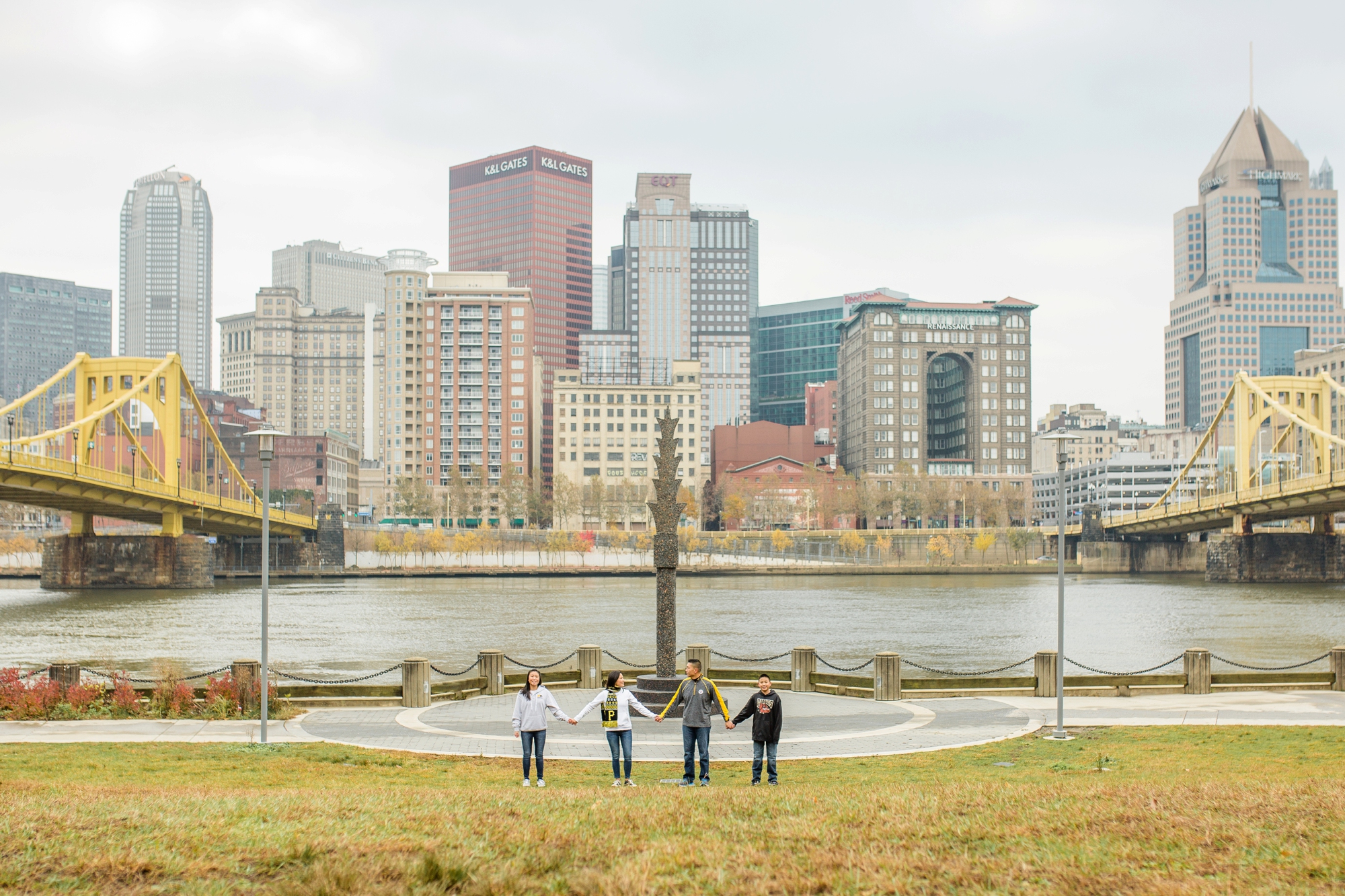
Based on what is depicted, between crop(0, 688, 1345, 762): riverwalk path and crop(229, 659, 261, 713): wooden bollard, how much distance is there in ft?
3.39

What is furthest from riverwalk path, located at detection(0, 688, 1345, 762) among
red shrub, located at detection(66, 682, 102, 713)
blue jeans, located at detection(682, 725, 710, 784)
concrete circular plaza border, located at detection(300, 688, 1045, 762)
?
blue jeans, located at detection(682, 725, 710, 784)

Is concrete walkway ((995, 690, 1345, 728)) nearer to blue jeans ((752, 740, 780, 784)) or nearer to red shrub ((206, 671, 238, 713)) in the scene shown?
blue jeans ((752, 740, 780, 784))

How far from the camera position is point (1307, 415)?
403ft

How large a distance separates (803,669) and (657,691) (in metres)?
5.02

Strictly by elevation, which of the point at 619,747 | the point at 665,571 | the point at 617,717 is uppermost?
the point at 665,571

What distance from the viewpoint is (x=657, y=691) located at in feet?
80.6

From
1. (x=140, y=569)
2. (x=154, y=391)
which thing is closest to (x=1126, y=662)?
(x=140, y=569)

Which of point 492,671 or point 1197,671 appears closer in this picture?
point 492,671

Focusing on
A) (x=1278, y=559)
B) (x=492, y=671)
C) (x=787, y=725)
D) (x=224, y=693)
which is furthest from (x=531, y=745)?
(x=1278, y=559)

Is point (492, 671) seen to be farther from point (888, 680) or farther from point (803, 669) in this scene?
point (888, 680)

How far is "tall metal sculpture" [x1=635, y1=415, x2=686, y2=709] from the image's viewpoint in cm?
2456

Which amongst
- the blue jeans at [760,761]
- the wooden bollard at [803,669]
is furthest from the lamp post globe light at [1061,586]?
the blue jeans at [760,761]

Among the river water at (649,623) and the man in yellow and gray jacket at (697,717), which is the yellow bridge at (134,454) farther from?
the man in yellow and gray jacket at (697,717)

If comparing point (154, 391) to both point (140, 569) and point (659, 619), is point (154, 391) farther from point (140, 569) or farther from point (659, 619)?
point (659, 619)
